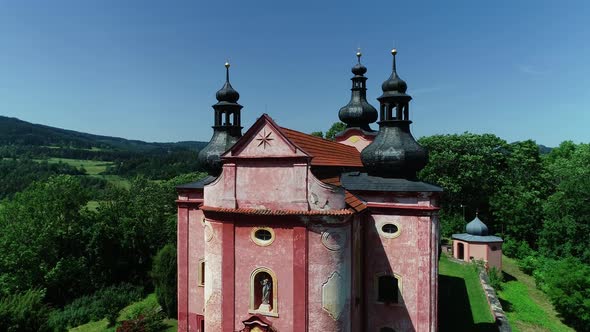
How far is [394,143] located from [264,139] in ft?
21.5

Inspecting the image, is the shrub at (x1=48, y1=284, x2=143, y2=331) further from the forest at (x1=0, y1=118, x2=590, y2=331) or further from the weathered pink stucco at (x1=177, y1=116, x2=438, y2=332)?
the weathered pink stucco at (x1=177, y1=116, x2=438, y2=332)

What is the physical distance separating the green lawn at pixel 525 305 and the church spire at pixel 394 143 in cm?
1395

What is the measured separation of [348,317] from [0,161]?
155 meters

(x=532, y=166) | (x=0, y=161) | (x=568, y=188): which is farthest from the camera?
(x=0, y=161)

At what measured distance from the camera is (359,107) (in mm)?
26281

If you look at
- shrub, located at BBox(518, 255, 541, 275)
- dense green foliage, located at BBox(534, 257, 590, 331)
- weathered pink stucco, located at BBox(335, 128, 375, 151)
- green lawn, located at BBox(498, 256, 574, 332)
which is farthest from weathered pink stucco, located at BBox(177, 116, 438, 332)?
shrub, located at BBox(518, 255, 541, 275)

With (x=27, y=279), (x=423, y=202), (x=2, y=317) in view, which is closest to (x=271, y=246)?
(x=423, y=202)

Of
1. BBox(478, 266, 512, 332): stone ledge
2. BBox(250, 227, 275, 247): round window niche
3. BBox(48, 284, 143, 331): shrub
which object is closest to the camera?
BBox(250, 227, 275, 247): round window niche

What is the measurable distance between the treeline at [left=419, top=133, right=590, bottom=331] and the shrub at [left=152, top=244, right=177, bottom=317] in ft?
79.1

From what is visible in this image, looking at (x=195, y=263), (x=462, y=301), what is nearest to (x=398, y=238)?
(x=195, y=263)

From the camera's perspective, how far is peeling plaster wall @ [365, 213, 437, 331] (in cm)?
1605

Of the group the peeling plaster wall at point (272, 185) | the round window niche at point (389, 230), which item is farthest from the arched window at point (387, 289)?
the peeling plaster wall at point (272, 185)

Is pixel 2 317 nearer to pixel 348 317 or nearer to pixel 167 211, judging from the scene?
pixel 348 317

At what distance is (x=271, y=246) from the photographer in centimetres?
1436
